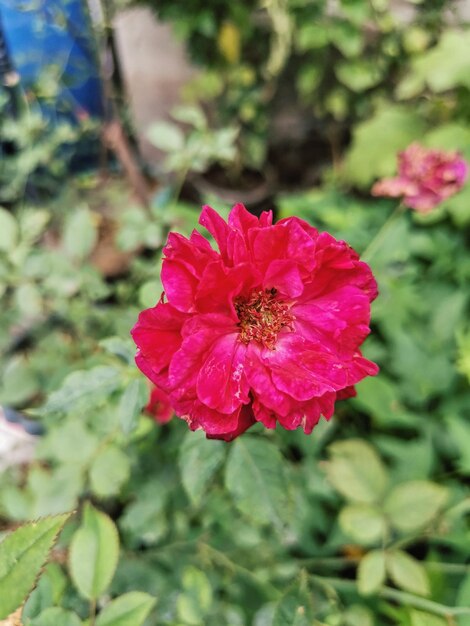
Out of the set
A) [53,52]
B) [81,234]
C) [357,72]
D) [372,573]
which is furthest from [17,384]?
[357,72]

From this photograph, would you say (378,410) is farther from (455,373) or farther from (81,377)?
(81,377)

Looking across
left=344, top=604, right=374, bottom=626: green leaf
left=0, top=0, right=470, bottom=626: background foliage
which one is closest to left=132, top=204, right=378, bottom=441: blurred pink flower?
left=0, top=0, right=470, bottom=626: background foliage

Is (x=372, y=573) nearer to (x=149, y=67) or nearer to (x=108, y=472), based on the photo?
(x=108, y=472)

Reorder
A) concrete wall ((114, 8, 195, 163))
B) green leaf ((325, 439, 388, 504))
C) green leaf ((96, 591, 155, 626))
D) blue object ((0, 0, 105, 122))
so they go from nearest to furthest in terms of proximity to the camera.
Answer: green leaf ((96, 591, 155, 626)) → green leaf ((325, 439, 388, 504)) → blue object ((0, 0, 105, 122)) → concrete wall ((114, 8, 195, 163))

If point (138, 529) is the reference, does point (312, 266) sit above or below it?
above

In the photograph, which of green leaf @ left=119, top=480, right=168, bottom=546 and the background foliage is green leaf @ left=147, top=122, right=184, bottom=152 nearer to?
the background foliage

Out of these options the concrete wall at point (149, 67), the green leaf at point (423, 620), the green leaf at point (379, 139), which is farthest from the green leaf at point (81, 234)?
the concrete wall at point (149, 67)

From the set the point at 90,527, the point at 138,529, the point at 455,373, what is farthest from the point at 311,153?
the point at 90,527

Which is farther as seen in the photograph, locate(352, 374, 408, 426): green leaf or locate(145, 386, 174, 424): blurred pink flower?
locate(352, 374, 408, 426): green leaf

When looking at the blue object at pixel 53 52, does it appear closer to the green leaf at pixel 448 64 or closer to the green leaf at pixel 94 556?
the green leaf at pixel 448 64
